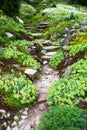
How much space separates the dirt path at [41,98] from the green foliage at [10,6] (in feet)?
25.3

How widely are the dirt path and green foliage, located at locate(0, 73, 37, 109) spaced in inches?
9.1

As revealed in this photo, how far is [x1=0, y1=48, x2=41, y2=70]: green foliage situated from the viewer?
1055cm

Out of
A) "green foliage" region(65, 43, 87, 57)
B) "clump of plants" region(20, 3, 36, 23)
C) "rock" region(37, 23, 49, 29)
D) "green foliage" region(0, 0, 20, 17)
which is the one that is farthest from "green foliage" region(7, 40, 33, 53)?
"clump of plants" region(20, 3, 36, 23)

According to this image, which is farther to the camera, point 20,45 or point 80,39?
point 20,45

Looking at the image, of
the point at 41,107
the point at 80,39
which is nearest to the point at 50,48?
the point at 80,39

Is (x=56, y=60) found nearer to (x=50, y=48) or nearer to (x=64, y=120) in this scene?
(x=50, y=48)

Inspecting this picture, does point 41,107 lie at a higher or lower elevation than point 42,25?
lower

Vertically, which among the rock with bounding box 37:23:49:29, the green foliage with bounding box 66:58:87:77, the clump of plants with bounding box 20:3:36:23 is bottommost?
the green foliage with bounding box 66:58:87:77

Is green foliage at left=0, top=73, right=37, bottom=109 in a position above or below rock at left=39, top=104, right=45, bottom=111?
above

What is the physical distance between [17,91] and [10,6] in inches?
421

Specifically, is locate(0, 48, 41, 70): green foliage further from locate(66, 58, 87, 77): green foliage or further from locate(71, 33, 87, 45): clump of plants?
locate(71, 33, 87, 45): clump of plants

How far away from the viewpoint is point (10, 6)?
18219 millimetres

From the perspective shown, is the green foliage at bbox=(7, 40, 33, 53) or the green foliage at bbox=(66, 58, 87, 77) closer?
→ the green foliage at bbox=(66, 58, 87, 77)

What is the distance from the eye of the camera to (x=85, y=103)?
771 cm
